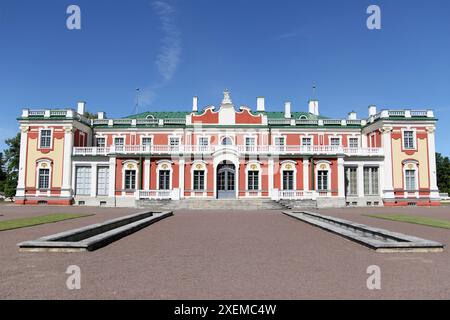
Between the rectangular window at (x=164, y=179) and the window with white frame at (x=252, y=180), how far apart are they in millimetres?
7589

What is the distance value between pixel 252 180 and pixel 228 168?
8.22ft

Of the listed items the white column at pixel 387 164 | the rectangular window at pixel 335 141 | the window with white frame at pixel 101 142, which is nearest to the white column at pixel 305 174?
the rectangular window at pixel 335 141

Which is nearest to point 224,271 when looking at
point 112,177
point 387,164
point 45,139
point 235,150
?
point 235,150

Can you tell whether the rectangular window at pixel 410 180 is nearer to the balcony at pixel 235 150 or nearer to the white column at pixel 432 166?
the white column at pixel 432 166

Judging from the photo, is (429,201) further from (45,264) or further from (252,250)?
(45,264)

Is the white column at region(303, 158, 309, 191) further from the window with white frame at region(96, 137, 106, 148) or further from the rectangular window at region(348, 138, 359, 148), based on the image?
the window with white frame at region(96, 137, 106, 148)

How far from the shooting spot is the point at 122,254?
8828 millimetres

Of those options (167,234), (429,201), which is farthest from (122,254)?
(429,201)

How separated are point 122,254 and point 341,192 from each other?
28435 millimetres

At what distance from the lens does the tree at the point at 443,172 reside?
233 feet

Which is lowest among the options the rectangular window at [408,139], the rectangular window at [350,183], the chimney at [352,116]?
the rectangular window at [350,183]

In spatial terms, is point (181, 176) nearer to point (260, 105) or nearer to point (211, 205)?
point (211, 205)

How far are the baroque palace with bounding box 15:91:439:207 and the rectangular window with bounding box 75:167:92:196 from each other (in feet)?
0.33

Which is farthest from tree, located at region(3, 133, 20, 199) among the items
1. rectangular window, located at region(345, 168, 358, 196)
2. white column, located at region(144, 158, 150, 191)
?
rectangular window, located at region(345, 168, 358, 196)
